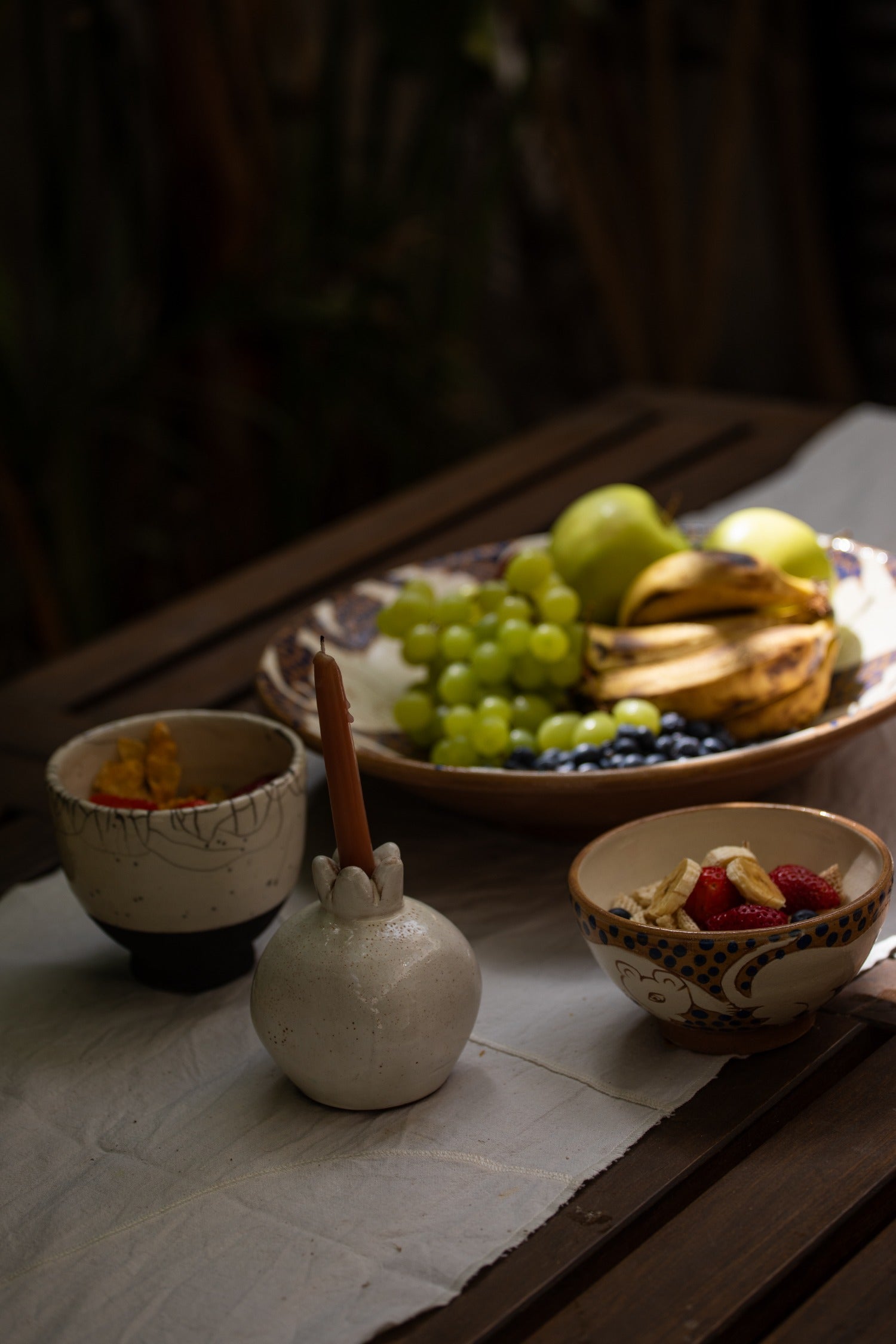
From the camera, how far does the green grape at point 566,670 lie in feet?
3.13

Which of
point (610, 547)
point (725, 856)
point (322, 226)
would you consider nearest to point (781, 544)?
point (610, 547)

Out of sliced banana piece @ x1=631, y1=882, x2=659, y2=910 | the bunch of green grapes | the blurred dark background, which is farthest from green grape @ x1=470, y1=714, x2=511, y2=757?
the blurred dark background

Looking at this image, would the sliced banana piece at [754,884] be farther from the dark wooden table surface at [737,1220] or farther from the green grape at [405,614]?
the green grape at [405,614]

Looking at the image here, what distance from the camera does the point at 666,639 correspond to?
946 millimetres

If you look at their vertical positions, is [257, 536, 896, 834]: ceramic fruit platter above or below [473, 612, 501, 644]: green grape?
below

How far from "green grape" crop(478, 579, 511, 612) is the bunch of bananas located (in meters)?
0.08

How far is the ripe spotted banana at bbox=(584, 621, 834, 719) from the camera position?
889mm

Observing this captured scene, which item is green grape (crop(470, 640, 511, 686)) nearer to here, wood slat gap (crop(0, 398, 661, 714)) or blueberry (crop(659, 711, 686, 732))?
blueberry (crop(659, 711, 686, 732))

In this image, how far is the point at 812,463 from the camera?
154cm

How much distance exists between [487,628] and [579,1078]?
39cm

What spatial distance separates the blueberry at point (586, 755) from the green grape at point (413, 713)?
14 centimetres

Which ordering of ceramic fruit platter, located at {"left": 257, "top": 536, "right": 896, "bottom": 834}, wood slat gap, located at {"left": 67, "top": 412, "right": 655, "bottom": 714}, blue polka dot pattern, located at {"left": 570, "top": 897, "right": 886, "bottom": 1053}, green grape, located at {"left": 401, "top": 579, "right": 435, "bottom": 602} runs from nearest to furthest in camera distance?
blue polka dot pattern, located at {"left": 570, "top": 897, "right": 886, "bottom": 1053} < ceramic fruit platter, located at {"left": 257, "top": 536, "right": 896, "bottom": 834} < green grape, located at {"left": 401, "top": 579, "right": 435, "bottom": 602} < wood slat gap, located at {"left": 67, "top": 412, "right": 655, "bottom": 714}

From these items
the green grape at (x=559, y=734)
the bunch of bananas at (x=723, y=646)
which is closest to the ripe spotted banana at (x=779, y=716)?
the bunch of bananas at (x=723, y=646)

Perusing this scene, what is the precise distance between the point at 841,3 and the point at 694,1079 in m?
3.02
